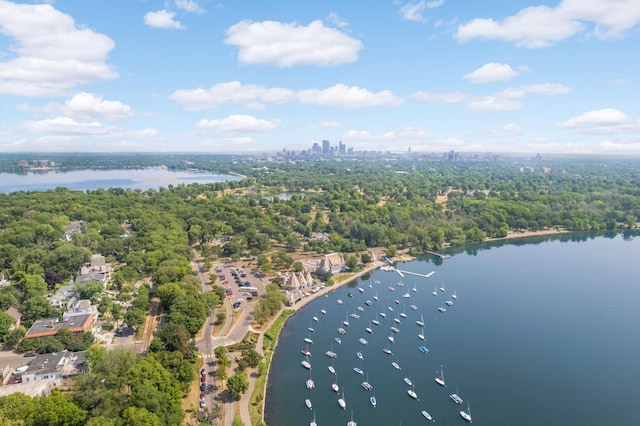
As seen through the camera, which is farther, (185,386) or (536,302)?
(536,302)

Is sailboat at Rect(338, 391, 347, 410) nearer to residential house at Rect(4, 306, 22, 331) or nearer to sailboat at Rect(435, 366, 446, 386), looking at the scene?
sailboat at Rect(435, 366, 446, 386)

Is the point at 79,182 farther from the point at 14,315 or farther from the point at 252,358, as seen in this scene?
the point at 252,358

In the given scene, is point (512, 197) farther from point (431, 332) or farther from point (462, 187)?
point (431, 332)

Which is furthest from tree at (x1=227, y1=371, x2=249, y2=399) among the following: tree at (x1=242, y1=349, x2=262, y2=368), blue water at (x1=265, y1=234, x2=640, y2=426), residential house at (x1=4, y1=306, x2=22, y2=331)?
residential house at (x1=4, y1=306, x2=22, y2=331)

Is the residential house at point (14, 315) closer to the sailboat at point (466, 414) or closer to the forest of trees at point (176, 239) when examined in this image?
the forest of trees at point (176, 239)

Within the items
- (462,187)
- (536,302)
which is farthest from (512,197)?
(536,302)
